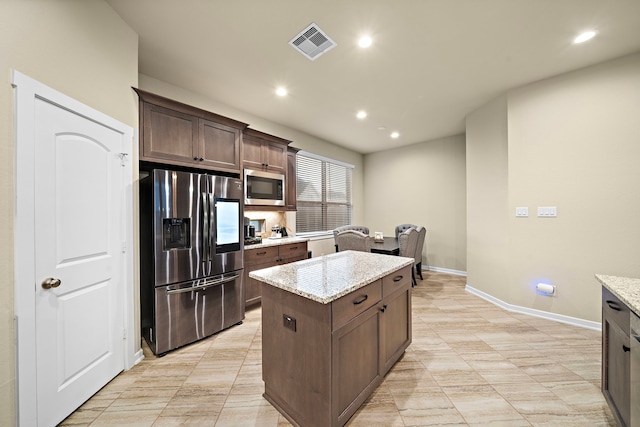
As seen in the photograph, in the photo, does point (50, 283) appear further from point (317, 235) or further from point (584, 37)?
point (584, 37)

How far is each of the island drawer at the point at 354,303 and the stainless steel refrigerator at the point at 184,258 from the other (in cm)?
175

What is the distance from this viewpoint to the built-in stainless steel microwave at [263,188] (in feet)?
11.0

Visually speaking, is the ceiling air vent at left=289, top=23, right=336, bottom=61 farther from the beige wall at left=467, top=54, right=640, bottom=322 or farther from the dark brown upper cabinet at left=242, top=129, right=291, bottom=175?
the beige wall at left=467, top=54, right=640, bottom=322

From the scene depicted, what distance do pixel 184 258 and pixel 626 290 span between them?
10.6 ft

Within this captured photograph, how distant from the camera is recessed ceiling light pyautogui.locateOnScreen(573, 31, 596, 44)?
2.12m

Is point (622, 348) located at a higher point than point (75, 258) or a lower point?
lower

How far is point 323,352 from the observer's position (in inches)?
50.2

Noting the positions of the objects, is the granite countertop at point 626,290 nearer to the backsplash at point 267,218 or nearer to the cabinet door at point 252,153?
the cabinet door at point 252,153

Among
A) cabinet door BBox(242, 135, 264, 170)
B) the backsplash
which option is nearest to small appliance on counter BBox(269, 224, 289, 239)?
the backsplash

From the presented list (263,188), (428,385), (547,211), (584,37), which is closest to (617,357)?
(428,385)

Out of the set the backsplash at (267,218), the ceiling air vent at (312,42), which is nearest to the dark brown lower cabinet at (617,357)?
the ceiling air vent at (312,42)

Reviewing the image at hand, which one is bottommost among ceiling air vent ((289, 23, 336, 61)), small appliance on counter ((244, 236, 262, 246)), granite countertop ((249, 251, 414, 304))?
granite countertop ((249, 251, 414, 304))

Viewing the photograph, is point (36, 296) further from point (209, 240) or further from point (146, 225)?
point (209, 240)

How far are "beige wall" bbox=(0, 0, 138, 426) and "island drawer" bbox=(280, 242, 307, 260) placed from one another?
2309 mm
